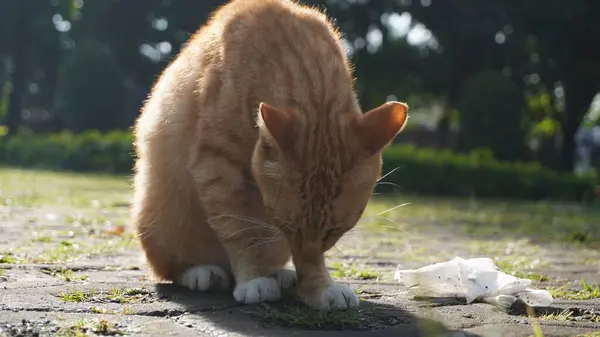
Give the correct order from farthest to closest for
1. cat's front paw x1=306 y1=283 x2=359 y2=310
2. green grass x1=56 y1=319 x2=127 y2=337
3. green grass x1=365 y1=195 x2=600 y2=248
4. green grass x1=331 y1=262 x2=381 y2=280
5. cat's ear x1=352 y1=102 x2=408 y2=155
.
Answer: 1. green grass x1=365 y1=195 x2=600 y2=248
2. green grass x1=331 y1=262 x2=381 y2=280
3. cat's front paw x1=306 y1=283 x2=359 y2=310
4. cat's ear x1=352 y1=102 x2=408 y2=155
5. green grass x1=56 y1=319 x2=127 y2=337

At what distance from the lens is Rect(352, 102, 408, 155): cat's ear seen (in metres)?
3.00

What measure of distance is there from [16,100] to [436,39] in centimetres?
1760

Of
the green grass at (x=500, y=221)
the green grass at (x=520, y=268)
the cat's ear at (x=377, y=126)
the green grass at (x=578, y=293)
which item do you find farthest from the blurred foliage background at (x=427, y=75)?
the cat's ear at (x=377, y=126)

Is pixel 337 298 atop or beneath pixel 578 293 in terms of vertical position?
atop

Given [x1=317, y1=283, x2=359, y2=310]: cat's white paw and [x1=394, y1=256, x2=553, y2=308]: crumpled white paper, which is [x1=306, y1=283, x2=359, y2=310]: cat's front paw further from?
[x1=394, y1=256, x2=553, y2=308]: crumpled white paper

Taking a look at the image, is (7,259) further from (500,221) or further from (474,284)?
(500,221)

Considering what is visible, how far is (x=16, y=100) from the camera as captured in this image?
30562 millimetres

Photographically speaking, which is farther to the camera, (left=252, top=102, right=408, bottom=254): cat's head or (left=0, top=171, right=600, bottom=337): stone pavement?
(left=252, top=102, right=408, bottom=254): cat's head

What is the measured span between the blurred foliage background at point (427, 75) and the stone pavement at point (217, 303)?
1148cm

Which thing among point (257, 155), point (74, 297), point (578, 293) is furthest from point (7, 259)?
point (578, 293)

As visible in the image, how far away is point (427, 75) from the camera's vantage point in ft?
98.2

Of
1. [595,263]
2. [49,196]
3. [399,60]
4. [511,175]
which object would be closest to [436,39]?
[399,60]

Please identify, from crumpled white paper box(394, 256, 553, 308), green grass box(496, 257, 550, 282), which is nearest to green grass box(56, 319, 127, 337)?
crumpled white paper box(394, 256, 553, 308)

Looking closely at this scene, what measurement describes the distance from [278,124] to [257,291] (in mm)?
821
